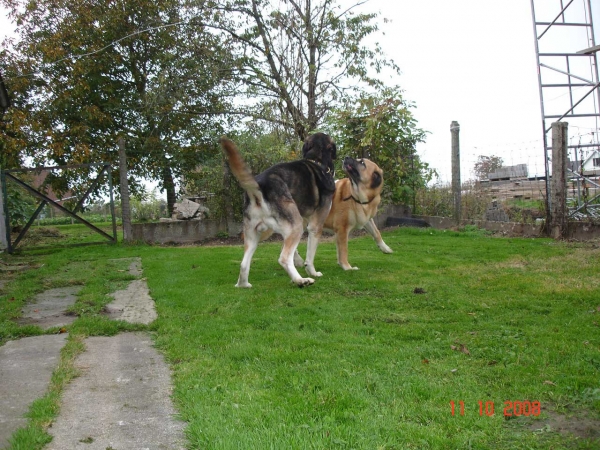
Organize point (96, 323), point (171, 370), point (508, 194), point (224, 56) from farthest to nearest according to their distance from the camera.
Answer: point (224, 56) → point (508, 194) → point (96, 323) → point (171, 370)

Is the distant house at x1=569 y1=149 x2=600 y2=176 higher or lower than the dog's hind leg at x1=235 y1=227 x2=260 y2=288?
higher

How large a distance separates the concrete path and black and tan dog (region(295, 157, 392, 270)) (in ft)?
12.3

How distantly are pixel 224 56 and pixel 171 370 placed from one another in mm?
12897

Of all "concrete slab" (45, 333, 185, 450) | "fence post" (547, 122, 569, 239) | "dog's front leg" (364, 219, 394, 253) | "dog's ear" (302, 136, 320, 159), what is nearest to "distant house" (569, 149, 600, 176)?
"fence post" (547, 122, 569, 239)

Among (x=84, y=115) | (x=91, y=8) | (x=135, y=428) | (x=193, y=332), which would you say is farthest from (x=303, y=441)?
(x=91, y=8)

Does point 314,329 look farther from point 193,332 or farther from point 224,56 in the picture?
point 224,56

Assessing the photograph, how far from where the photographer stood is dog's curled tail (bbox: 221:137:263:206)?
529cm

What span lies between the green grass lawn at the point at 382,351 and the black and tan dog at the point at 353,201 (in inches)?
21.6

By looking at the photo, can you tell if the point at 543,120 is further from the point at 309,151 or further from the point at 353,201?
the point at 309,151

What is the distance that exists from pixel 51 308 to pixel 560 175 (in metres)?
9.06

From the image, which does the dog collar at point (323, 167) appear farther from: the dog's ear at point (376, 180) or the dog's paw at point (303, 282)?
the dog's paw at point (303, 282)

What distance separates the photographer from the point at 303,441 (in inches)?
89.8

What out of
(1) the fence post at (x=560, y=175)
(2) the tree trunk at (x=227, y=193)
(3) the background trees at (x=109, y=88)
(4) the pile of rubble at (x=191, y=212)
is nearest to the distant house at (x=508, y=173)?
(1) the fence post at (x=560, y=175)
